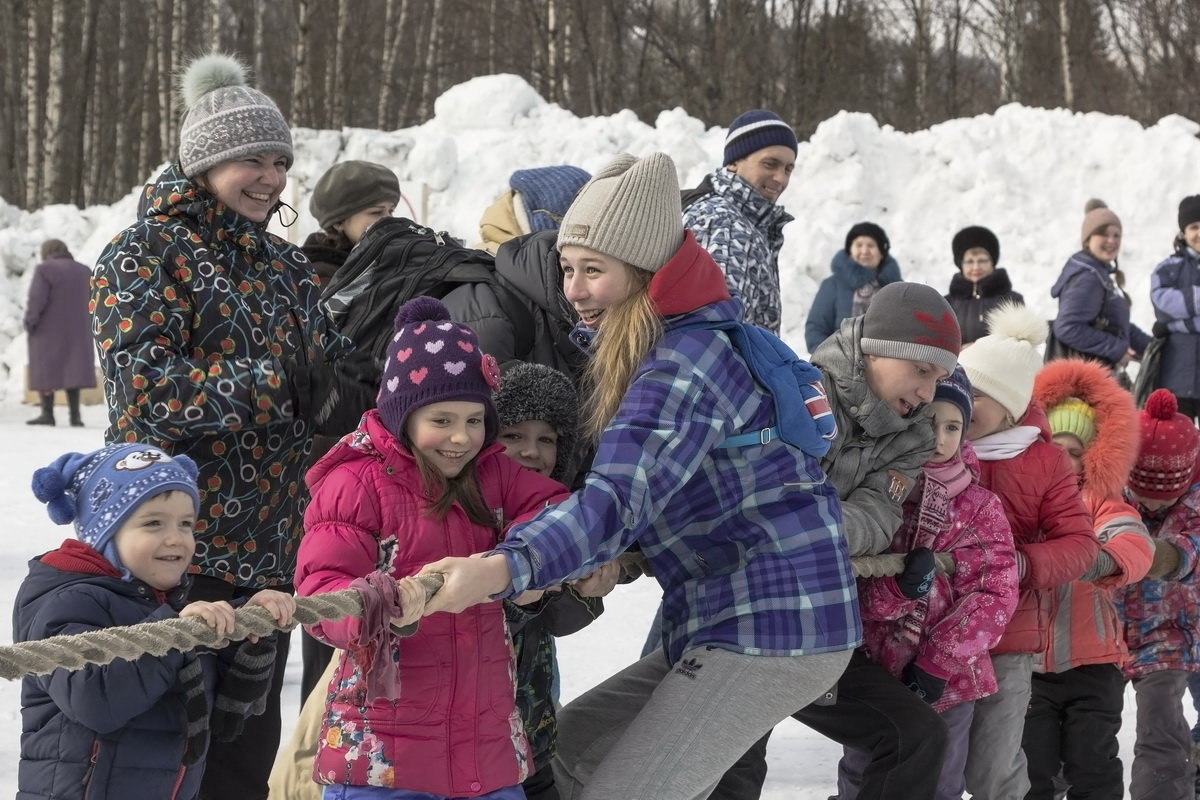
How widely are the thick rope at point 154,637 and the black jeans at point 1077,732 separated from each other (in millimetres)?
2335

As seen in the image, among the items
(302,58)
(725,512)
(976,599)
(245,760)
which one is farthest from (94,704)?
(302,58)

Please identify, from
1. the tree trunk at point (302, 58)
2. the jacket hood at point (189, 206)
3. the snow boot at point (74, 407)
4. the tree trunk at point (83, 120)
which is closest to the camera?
the jacket hood at point (189, 206)

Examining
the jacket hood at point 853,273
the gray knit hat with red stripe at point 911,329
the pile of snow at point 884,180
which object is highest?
the pile of snow at point 884,180

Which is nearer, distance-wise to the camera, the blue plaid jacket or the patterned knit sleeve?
the blue plaid jacket

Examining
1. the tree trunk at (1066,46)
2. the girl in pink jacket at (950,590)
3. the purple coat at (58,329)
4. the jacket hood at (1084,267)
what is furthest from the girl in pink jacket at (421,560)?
the tree trunk at (1066,46)

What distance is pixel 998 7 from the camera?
2464cm

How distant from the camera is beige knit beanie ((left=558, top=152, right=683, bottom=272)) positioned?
2438mm

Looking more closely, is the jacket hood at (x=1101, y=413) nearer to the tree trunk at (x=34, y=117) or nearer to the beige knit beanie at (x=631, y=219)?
A: the beige knit beanie at (x=631, y=219)

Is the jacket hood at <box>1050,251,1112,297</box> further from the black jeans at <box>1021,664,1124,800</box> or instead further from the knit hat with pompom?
the knit hat with pompom

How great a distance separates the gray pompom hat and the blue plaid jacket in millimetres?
1038

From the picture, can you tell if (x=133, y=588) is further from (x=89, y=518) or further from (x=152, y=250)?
(x=152, y=250)

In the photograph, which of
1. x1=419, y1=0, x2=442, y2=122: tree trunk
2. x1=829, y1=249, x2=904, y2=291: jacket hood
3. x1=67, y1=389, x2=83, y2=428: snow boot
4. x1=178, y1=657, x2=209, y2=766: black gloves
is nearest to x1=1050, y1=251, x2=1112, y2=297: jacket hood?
x1=829, y1=249, x2=904, y2=291: jacket hood

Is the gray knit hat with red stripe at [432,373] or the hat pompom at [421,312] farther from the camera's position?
the hat pompom at [421,312]

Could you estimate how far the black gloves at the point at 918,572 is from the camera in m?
2.99
